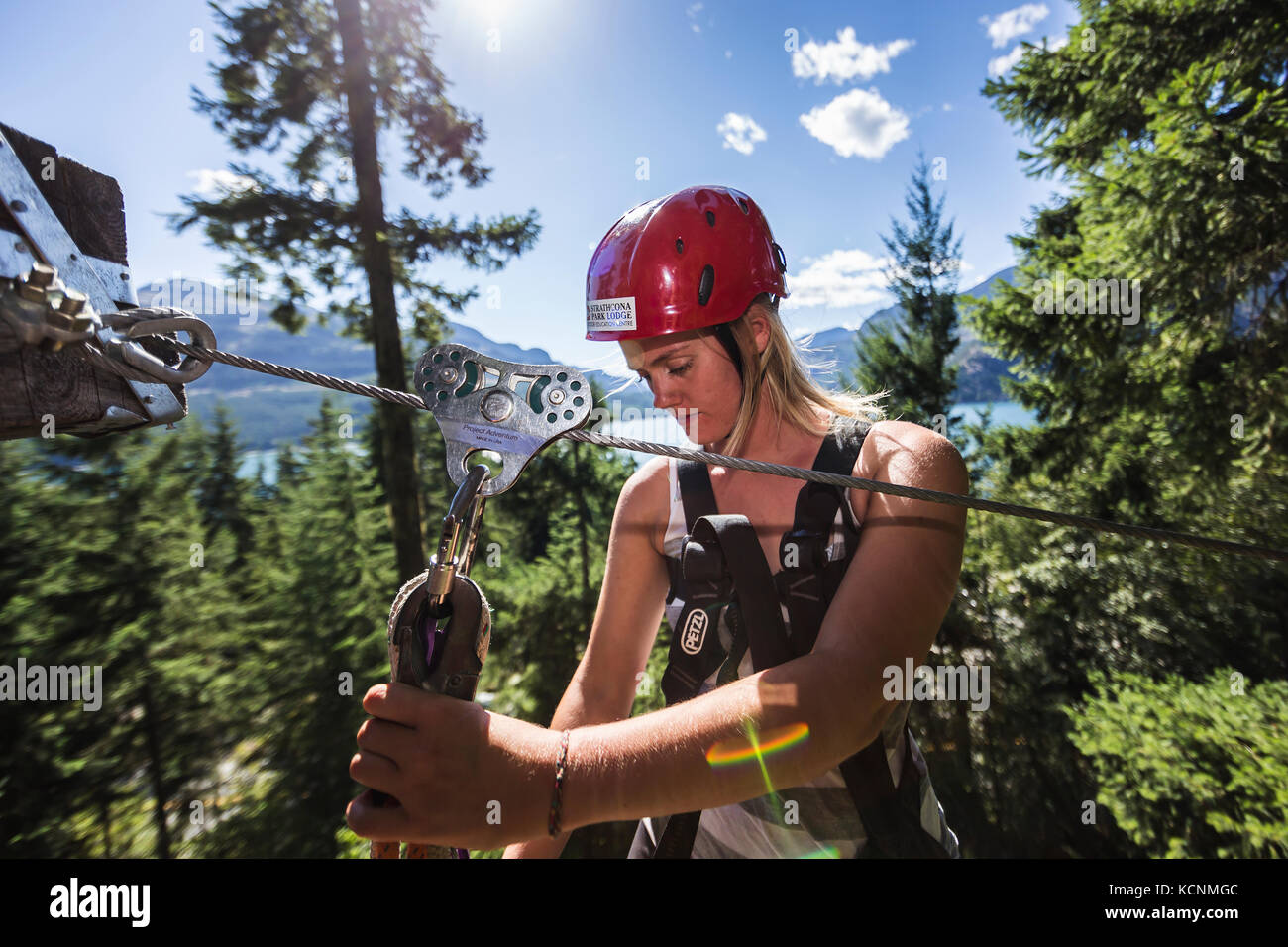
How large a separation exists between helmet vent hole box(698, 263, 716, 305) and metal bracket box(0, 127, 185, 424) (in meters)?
1.77

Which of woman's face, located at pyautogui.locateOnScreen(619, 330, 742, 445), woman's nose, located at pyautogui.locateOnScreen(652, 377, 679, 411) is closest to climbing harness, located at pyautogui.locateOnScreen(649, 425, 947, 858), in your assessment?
woman's face, located at pyautogui.locateOnScreen(619, 330, 742, 445)

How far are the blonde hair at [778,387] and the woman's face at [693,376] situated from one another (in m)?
0.07

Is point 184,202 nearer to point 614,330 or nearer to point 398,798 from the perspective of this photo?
point 614,330

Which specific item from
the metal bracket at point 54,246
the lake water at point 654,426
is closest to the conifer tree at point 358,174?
the lake water at point 654,426

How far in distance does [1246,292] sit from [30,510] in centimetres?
2011

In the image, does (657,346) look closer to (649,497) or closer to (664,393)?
(664,393)

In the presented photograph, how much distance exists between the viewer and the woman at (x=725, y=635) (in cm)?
100

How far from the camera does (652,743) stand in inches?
43.0

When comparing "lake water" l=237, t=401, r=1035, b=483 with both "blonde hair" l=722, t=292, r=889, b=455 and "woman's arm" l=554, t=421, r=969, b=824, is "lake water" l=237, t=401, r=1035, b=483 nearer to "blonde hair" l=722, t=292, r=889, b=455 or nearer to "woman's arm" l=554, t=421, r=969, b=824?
"blonde hair" l=722, t=292, r=889, b=455

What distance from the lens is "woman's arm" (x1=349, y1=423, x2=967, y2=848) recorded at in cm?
98

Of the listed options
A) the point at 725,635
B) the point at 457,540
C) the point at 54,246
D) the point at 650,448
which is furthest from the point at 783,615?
the point at 54,246

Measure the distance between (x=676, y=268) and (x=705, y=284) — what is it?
5.5 inches

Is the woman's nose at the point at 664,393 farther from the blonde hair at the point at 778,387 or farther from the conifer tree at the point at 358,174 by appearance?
the conifer tree at the point at 358,174
